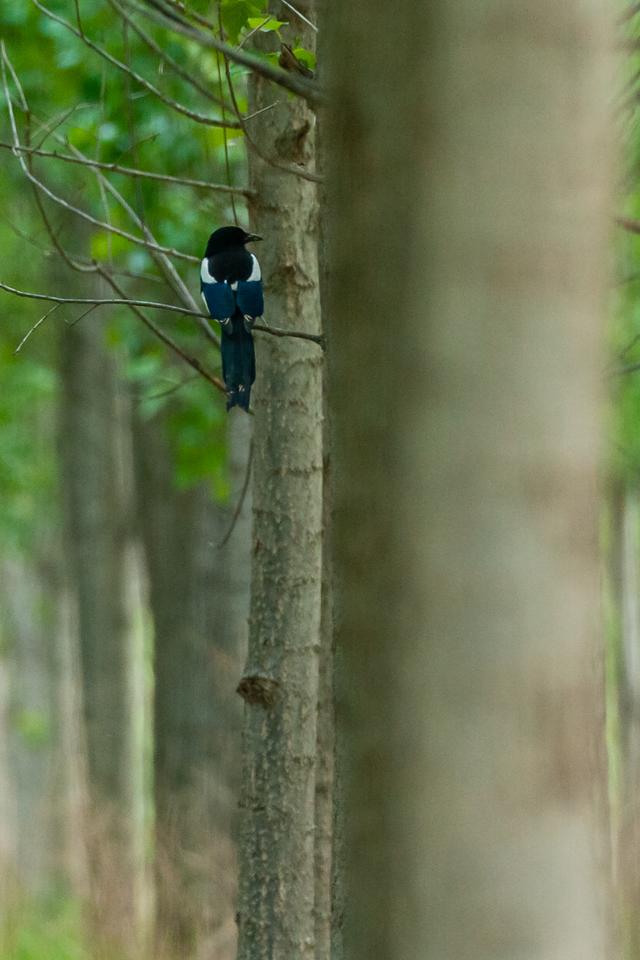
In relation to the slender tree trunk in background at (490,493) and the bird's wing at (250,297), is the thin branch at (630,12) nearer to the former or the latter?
the bird's wing at (250,297)

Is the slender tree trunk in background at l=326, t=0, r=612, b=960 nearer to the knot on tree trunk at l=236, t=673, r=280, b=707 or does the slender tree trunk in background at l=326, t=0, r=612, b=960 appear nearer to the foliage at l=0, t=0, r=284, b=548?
the foliage at l=0, t=0, r=284, b=548

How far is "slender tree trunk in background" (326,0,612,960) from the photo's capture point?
1.24m

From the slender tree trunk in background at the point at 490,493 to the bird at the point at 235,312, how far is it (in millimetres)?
2173

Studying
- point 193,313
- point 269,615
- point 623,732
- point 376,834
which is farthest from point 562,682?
point 623,732

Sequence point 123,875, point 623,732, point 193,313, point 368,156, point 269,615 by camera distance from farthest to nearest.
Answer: point 623,732 < point 123,875 < point 269,615 < point 193,313 < point 368,156

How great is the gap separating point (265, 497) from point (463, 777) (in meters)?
2.41

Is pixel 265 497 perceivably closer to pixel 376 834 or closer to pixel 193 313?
pixel 193 313

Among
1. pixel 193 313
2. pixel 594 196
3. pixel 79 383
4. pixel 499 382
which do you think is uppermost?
pixel 79 383

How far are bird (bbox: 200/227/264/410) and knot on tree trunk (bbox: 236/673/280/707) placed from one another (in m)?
0.70

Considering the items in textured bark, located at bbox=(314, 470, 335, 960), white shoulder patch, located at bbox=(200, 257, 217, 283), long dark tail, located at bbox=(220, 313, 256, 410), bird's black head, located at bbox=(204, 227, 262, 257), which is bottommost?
textured bark, located at bbox=(314, 470, 335, 960)

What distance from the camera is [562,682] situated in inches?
48.9

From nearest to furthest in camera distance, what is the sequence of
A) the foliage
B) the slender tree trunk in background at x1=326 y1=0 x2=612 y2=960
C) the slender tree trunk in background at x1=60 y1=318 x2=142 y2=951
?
1. the slender tree trunk in background at x1=326 y1=0 x2=612 y2=960
2. the foliage
3. the slender tree trunk in background at x1=60 y1=318 x2=142 y2=951

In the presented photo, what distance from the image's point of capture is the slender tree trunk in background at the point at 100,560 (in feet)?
38.0

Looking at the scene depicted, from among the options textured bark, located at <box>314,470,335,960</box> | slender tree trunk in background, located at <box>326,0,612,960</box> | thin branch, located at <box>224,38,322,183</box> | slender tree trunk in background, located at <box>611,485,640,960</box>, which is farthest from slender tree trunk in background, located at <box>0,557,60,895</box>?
slender tree trunk in background, located at <box>326,0,612,960</box>
